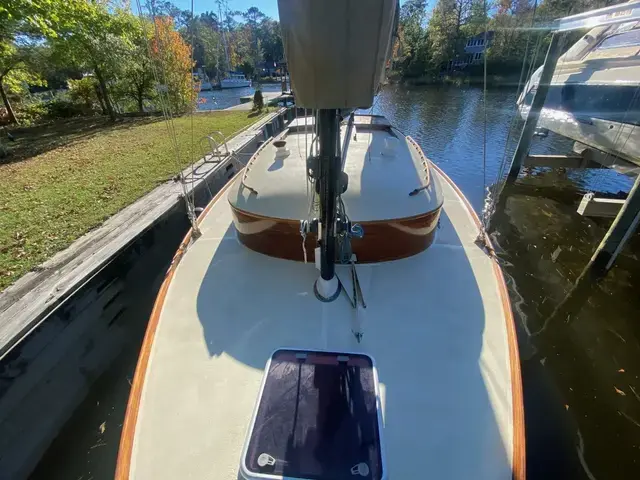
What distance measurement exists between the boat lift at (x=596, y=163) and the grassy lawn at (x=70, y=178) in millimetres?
6829

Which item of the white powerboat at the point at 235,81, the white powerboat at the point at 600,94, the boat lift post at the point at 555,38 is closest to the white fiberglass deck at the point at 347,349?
the boat lift post at the point at 555,38

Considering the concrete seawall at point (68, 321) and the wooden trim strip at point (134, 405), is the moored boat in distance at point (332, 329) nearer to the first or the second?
the wooden trim strip at point (134, 405)

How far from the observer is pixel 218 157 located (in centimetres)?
817

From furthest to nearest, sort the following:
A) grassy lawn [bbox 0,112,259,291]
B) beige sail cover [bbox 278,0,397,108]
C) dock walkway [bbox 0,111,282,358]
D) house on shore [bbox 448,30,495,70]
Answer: house on shore [bbox 448,30,495,70] → grassy lawn [bbox 0,112,259,291] → dock walkway [bbox 0,111,282,358] → beige sail cover [bbox 278,0,397,108]

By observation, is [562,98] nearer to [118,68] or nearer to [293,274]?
[293,274]

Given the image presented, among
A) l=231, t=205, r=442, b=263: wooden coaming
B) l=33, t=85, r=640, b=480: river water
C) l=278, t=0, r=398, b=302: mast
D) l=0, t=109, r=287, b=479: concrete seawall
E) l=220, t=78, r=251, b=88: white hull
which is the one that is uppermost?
l=278, t=0, r=398, b=302: mast

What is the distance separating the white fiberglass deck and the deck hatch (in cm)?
18

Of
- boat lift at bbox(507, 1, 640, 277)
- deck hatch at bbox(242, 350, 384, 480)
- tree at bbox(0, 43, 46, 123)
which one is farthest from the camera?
tree at bbox(0, 43, 46, 123)

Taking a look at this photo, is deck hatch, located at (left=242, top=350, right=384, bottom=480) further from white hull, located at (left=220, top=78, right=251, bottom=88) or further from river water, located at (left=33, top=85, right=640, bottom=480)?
white hull, located at (left=220, top=78, right=251, bottom=88)

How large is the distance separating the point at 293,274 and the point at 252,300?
457 mm

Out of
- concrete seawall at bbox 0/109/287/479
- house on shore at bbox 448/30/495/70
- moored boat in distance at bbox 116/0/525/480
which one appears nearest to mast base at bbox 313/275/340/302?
moored boat in distance at bbox 116/0/525/480

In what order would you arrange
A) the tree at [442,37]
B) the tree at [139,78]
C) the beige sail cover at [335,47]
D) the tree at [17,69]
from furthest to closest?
the tree at [442,37] → the tree at [139,78] → the tree at [17,69] → the beige sail cover at [335,47]

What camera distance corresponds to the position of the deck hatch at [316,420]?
5.58ft

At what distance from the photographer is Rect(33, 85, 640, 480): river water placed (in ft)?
11.1
